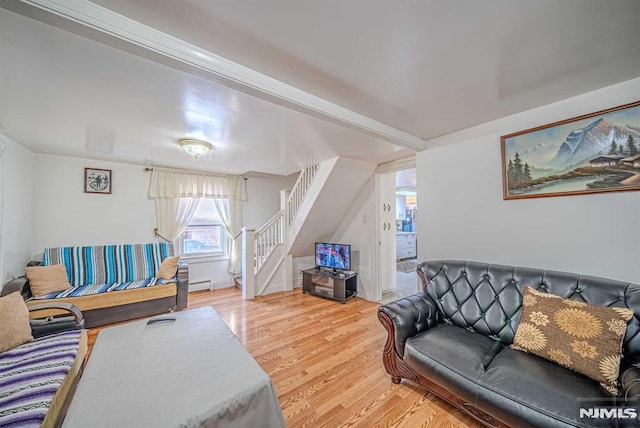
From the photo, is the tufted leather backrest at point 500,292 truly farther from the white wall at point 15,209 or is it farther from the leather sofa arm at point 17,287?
the white wall at point 15,209

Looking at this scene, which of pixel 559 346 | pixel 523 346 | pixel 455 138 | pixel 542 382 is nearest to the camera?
pixel 542 382

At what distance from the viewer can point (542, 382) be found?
48.3 inches

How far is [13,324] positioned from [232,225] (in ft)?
10.4

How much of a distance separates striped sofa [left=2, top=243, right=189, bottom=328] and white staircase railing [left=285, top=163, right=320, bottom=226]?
1901 mm

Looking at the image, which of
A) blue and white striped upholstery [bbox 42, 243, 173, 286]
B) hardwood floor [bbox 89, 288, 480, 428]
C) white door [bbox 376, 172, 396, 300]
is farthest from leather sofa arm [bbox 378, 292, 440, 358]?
blue and white striped upholstery [bbox 42, 243, 173, 286]

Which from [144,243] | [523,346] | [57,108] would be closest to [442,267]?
[523,346]

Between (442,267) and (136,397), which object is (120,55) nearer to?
(136,397)

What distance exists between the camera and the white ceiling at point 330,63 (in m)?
1.07

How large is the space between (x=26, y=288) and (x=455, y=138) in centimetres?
505

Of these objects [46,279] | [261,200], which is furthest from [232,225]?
[46,279]

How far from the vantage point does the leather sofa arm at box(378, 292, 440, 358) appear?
5.86ft

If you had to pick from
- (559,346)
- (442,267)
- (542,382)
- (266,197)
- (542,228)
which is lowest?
(542,382)

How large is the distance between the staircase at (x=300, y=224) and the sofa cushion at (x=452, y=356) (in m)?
2.36

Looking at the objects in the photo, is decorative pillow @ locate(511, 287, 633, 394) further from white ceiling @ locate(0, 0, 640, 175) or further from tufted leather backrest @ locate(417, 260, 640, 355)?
white ceiling @ locate(0, 0, 640, 175)
